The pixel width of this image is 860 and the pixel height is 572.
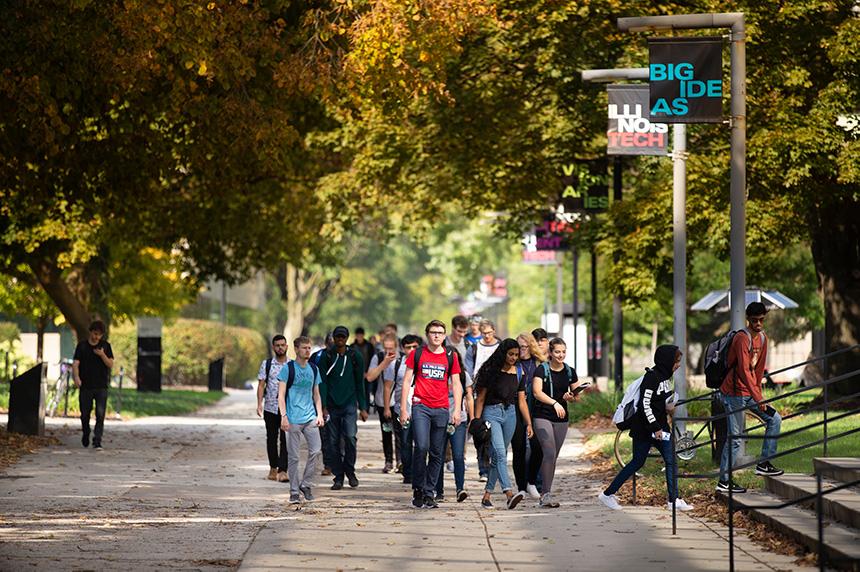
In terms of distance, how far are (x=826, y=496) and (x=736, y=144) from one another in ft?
15.7

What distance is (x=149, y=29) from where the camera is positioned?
1953 centimetres

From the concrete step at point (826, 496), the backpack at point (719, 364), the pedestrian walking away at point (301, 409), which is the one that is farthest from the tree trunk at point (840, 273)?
the pedestrian walking away at point (301, 409)

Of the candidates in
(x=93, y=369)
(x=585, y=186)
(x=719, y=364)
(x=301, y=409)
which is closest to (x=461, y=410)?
(x=301, y=409)

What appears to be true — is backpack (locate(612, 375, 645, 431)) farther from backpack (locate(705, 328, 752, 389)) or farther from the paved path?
backpack (locate(705, 328, 752, 389))

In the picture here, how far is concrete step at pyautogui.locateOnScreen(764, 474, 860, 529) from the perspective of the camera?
40.3 ft

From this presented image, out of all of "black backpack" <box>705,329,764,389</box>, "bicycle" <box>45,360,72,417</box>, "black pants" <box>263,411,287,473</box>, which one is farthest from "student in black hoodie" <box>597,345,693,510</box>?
"bicycle" <box>45,360,72,417</box>

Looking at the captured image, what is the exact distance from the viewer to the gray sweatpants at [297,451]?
16453 millimetres

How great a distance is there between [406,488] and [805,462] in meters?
4.47

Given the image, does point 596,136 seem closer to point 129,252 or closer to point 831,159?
point 831,159

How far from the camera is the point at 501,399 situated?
52.8 ft

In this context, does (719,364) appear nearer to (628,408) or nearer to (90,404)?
(628,408)

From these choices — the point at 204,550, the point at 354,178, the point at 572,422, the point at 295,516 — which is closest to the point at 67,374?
the point at 354,178

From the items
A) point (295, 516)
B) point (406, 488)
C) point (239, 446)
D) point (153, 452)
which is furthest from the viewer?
point (239, 446)

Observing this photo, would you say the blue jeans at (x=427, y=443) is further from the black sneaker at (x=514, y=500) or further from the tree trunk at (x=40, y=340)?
the tree trunk at (x=40, y=340)
